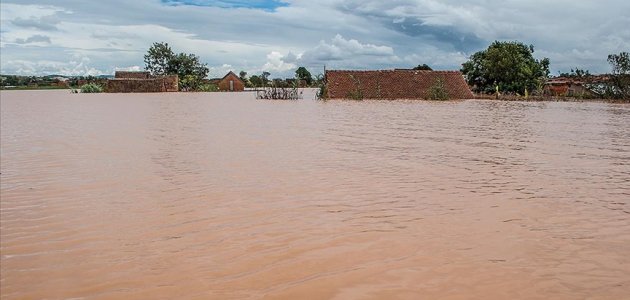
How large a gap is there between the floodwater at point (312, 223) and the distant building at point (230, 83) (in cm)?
6207

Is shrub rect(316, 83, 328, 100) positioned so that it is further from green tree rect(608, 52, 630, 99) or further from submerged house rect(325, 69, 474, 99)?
green tree rect(608, 52, 630, 99)

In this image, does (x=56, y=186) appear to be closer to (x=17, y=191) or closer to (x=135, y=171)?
(x=17, y=191)

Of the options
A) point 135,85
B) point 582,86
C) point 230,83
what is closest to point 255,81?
point 230,83

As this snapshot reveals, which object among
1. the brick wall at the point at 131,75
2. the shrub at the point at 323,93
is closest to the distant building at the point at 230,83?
the brick wall at the point at 131,75

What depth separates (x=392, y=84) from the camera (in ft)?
114

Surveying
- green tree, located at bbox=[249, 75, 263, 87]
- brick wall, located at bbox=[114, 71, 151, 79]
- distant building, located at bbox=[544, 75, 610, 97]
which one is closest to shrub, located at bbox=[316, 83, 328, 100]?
distant building, located at bbox=[544, 75, 610, 97]

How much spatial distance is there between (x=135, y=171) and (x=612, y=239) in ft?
16.7

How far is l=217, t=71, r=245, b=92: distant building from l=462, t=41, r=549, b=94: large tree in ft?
124

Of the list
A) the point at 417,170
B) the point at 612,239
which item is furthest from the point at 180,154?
the point at 612,239

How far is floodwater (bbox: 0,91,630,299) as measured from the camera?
9.43 feet

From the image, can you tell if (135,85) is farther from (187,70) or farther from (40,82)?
(40,82)

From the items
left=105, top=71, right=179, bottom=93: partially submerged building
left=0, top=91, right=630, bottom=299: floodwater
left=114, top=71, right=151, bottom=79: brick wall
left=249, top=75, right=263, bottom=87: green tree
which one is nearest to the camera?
left=0, top=91, right=630, bottom=299: floodwater

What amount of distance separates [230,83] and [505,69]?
42078 mm

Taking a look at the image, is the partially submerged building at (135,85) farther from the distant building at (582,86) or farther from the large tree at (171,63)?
the distant building at (582,86)
